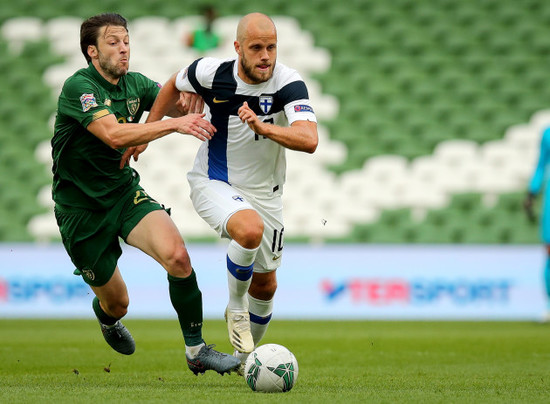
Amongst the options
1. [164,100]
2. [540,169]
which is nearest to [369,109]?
[540,169]

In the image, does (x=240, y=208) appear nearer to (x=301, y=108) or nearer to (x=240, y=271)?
(x=240, y=271)

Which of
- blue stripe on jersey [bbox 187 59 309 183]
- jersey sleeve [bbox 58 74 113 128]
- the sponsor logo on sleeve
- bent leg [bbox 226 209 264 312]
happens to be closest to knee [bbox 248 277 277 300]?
bent leg [bbox 226 209 264 312]

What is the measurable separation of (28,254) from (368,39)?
764 cm

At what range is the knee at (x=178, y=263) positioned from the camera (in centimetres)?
557

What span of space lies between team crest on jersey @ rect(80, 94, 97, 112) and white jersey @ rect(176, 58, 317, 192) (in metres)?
0.74

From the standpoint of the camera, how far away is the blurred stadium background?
13969 millimetres

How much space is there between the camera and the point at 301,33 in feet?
54.1

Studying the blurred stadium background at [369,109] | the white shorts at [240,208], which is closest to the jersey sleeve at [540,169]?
the blurred stadium background at [369,109]

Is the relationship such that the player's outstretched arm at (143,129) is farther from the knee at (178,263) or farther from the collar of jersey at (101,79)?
the knee at (178,263)

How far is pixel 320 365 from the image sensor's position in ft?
22.7

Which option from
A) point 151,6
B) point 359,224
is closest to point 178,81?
point 359,224

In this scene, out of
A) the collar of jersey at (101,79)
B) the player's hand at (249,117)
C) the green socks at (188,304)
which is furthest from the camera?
the collar of jersey at (101,79)

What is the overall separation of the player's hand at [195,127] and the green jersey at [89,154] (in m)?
0.63

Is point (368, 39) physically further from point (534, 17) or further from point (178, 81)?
point (178, 81)
